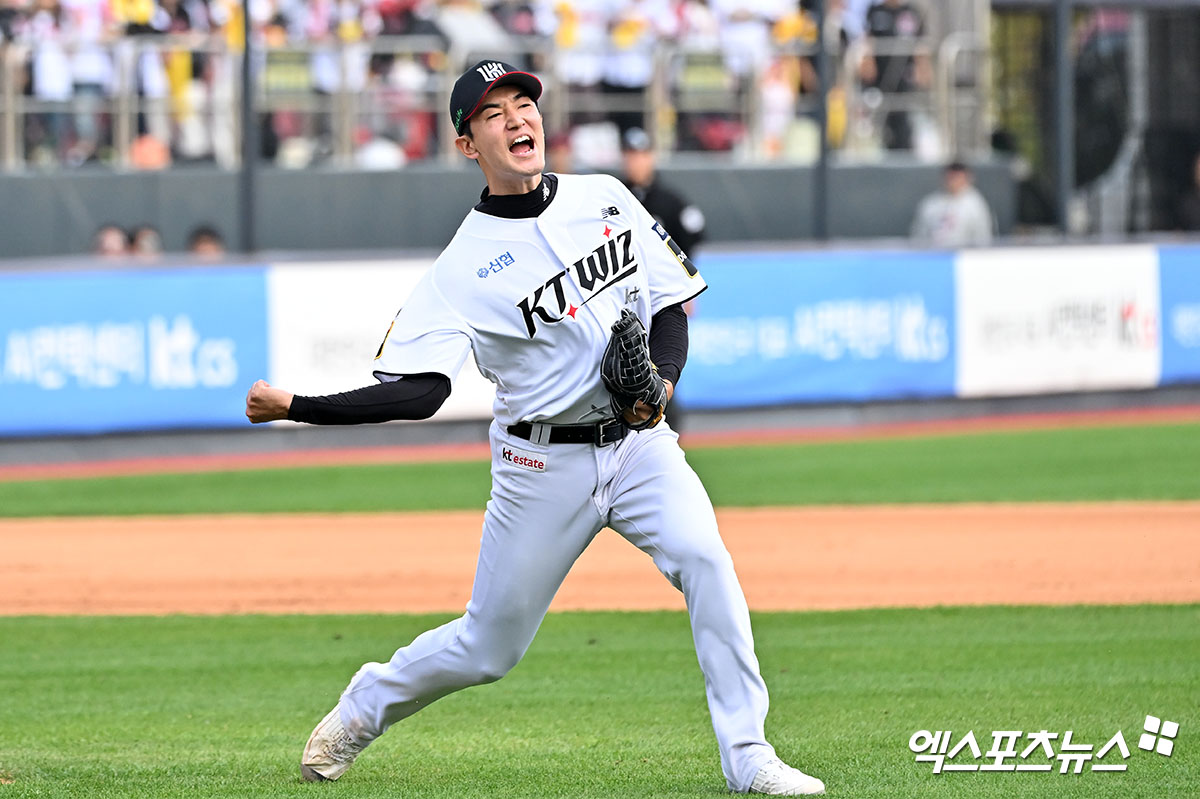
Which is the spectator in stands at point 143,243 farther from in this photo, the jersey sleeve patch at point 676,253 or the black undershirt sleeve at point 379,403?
the black undershirt sleeve at point 379,403

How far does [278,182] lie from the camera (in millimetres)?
18344

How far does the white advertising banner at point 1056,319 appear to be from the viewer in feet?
54.5

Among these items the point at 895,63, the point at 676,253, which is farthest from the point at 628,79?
the point at 676,253

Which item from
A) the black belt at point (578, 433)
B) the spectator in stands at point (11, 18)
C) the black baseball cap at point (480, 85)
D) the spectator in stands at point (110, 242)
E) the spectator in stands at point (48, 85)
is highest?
the spectator in stands at point (11, 18)

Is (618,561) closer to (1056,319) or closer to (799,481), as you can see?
(799,481)

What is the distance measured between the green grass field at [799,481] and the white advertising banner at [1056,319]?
1.43 metres

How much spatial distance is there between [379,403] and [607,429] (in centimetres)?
68

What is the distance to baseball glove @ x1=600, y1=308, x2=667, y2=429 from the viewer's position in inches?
194

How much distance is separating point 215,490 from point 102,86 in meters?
6.10

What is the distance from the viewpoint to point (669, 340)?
5.41m

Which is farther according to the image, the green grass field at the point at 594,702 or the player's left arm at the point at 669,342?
the green grass field at the point at 594,702

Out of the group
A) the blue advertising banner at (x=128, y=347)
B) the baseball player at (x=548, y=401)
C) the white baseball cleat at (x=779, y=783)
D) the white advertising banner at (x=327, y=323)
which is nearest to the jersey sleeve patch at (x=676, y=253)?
the baseball player at (x=548, y=401)

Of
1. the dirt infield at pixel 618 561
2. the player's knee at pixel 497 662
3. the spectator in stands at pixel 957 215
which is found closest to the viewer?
the player's knee at pixel 497 662

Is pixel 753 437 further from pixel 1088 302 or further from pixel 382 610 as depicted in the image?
pixel 382 610
